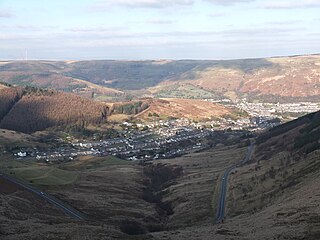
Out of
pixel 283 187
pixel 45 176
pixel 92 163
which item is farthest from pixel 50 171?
pixel 283 187

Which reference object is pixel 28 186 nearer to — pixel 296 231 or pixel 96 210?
pixel 96 210

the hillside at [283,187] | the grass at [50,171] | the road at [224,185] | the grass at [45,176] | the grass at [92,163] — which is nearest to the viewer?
the hillside at [283,187]

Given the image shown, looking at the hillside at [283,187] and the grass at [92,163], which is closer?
the hillside at [283,187]

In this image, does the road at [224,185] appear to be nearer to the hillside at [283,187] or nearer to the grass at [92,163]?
the hillside at [283,187]

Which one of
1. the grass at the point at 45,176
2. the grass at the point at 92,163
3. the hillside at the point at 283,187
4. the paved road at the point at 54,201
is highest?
the hillside at the point at 283,187

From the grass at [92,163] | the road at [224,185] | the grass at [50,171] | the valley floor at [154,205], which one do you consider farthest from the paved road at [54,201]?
the grass at [92,163]

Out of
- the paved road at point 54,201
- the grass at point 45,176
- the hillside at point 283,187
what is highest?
the hillside at point 283,187

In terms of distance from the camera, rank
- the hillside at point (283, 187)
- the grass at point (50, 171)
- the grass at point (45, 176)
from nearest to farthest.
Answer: the hillside at point (283, 187), the grass at point (45, 176), the grass at point (50, 171)

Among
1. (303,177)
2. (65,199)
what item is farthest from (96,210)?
(303,177)

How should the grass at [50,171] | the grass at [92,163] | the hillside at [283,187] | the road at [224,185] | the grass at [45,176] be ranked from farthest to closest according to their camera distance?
1. the grass at [92,163]
2. the grass at [50,171]
3. the grass at [45,176]
4. the road at [224,185]
5. the hillside at [283,187]

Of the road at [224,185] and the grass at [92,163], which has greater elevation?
the road at [224,185]

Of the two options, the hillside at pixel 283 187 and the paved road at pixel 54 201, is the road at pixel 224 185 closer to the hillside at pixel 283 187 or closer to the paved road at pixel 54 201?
the hillside at pixel 283 187
